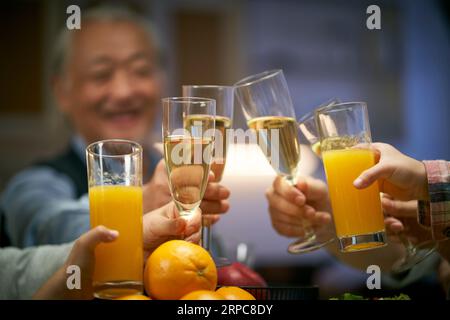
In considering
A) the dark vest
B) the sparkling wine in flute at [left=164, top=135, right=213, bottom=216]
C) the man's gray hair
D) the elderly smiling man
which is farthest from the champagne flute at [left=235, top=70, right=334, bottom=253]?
the man's gray hair

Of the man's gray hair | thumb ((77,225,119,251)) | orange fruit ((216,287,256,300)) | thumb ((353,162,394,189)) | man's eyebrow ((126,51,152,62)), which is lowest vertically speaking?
orange fruit ((216,287,256,300))

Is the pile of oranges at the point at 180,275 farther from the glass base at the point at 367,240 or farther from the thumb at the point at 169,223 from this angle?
the glass base at the point at 367,240

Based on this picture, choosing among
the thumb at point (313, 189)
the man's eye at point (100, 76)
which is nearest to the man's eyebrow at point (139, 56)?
the man's eye at point (100, 76)

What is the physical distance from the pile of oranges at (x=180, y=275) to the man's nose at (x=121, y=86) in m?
1.93

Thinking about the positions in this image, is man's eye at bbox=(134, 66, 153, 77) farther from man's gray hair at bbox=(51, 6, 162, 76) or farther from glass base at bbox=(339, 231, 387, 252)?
glass base at bbox=(339, 231, 387, 252)

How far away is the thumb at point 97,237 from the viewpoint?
93cm

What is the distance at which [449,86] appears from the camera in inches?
140

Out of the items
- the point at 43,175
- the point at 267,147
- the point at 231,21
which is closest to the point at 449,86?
the point at 231,21

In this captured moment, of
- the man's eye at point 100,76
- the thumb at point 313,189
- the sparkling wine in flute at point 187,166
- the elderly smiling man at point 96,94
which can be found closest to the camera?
the sparkling wine in flute at point 187,166

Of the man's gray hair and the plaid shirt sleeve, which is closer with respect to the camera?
the plaid shirt sleeve

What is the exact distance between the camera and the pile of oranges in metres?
0.94

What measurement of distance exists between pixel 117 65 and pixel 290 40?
1.57 meters

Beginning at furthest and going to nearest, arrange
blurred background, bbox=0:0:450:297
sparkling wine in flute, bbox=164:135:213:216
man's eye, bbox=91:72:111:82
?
1. blurred background, bbox=0:0:450:297
2. man's eye, bbox=91:72:111:82
3. sparkling wine in flute, bbox=164:135:213:216

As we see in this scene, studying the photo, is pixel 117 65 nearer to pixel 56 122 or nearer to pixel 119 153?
pixel 56 122
